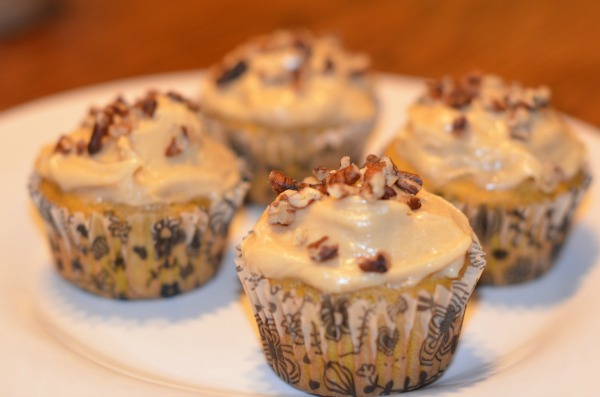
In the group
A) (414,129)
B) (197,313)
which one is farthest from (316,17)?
(197,313)

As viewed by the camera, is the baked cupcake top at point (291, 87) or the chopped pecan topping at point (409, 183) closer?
the chopped pecan topping at point (409, 183)

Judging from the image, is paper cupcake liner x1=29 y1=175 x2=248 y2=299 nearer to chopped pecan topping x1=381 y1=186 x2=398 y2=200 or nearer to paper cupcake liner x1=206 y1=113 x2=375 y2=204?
paper cupcake liner x1=206 y1=113 x2=375 y2=204

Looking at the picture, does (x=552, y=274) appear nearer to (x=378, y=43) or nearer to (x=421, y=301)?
(x=421, y=301)

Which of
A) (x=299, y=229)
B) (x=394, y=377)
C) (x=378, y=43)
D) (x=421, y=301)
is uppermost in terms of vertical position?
(x=299, y=229)

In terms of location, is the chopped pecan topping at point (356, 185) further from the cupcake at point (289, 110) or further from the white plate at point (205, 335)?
the cupcake at point (289, 110)

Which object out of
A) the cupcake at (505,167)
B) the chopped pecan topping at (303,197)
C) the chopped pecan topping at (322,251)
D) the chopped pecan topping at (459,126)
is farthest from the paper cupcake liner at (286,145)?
the chopped pecan topping at (322,251)

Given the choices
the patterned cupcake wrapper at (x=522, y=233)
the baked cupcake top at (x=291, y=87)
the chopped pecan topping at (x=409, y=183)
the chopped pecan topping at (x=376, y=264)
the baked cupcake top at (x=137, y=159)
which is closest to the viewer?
the chopped pecan topping at (x=376, y=264)

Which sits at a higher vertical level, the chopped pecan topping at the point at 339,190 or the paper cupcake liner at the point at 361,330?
the chopped pecan topping at the point at 339,190
